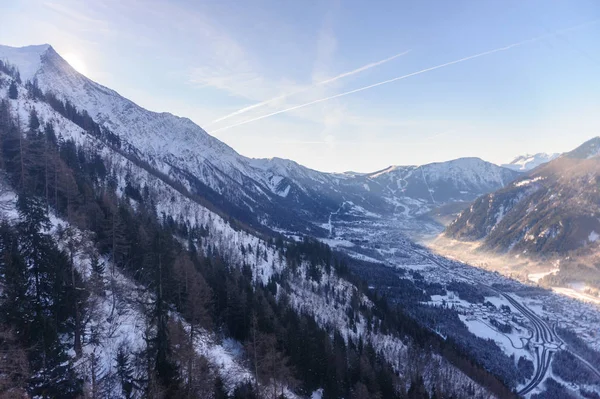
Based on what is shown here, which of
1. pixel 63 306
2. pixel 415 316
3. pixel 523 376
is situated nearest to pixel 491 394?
pixel 523 376

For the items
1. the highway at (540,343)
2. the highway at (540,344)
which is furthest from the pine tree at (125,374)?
the highway at (540,344)

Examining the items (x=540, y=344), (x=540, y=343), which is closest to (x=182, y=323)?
(x=540, y=344)

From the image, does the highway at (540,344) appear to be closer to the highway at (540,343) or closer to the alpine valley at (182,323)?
the highway at (540,343)

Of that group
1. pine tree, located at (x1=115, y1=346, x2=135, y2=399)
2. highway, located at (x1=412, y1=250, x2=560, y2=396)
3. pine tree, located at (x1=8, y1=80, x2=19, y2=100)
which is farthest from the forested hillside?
pine tree, located at (x1=8, y1=80, x2=19, y2=100)

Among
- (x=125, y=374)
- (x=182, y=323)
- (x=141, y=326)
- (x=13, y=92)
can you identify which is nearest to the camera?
(x=125, y=374)

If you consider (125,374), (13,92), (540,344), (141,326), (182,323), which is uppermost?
(13,92)

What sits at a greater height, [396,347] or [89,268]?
[89,268]

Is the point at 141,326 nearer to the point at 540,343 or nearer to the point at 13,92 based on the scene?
the point at 13,92

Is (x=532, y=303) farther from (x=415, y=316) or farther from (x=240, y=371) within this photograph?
(x=240, y=371)

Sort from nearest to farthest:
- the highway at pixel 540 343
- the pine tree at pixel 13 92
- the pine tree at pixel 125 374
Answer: the pine tree at pixel 125 374 < the highway at pixel 540 343 < the pine tree at pixel 13 92

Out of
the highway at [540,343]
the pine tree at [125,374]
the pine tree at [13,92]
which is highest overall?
the pine tree at [13,92]

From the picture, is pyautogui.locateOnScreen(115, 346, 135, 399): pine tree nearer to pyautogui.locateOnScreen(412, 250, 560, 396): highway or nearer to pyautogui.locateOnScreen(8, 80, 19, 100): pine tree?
pyautogui.locateOnScreen(412, 250, 560, 396): highway
